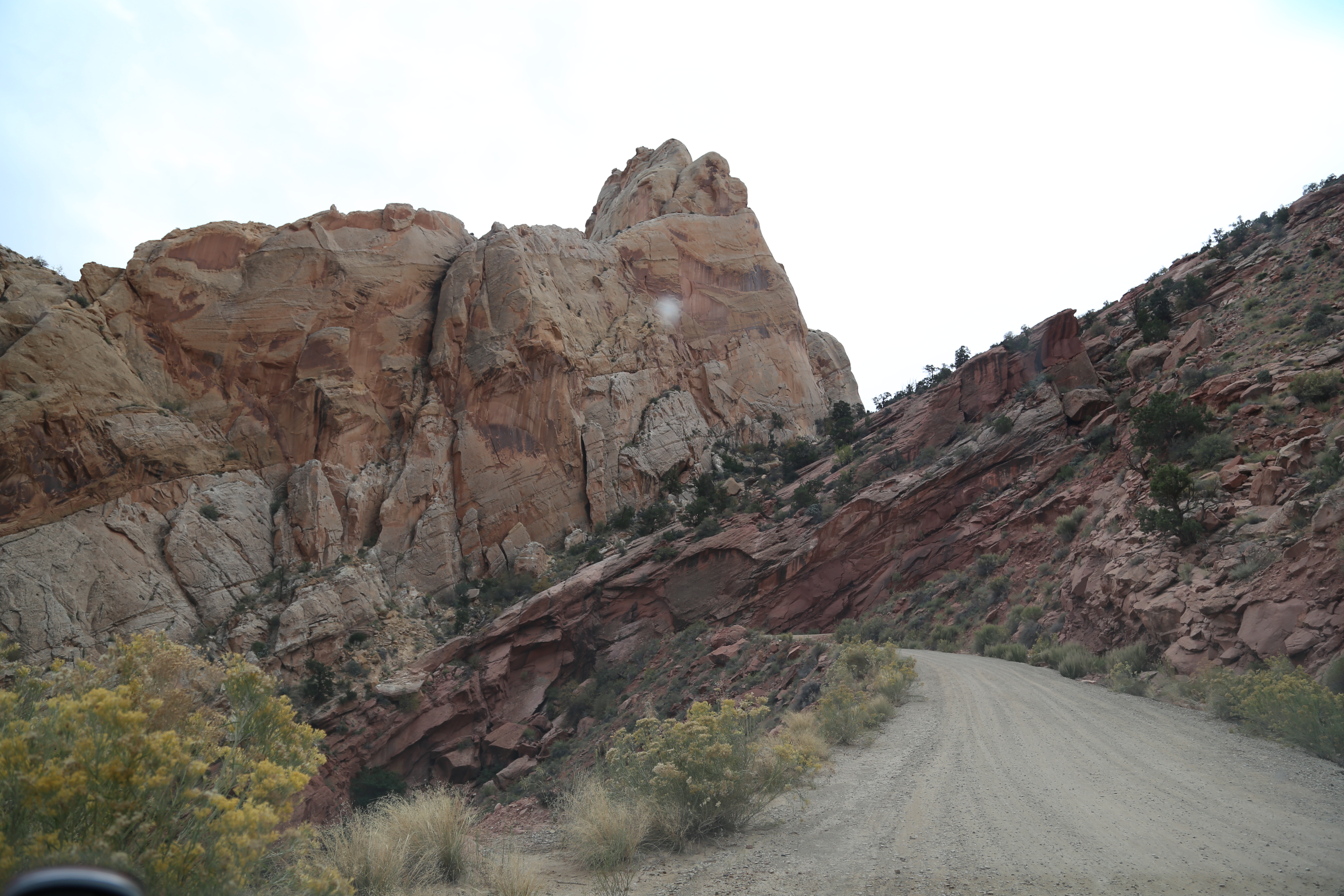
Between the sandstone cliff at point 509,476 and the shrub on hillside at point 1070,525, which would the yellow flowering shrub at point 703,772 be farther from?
the shrub on hillside at point 1070,525

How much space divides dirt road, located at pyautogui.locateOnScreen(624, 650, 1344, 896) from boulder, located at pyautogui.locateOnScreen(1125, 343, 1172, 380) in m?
22.2

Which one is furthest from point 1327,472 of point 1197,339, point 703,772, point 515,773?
point 515,773

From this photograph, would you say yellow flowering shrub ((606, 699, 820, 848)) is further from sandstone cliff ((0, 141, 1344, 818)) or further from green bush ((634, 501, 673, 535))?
green bush ((634, 501, 673, 535))

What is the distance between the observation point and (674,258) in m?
50.9

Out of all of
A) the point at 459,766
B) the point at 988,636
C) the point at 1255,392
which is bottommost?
the point at 459,766

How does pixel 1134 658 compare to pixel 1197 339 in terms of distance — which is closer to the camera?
pixel 1134 658

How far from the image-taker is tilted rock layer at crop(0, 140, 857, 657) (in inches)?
1117

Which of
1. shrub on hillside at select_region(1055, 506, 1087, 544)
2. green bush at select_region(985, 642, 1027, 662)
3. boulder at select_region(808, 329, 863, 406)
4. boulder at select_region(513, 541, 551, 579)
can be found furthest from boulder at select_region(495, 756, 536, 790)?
boulder at select_region(808, 329, 863, 406)

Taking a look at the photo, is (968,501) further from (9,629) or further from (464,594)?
(9,629)

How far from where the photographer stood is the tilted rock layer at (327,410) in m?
28.4

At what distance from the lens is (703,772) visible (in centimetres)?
667

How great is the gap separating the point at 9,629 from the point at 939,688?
108ft

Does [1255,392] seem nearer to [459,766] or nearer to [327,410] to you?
[459,766]

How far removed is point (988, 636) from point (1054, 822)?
50.2 ft
